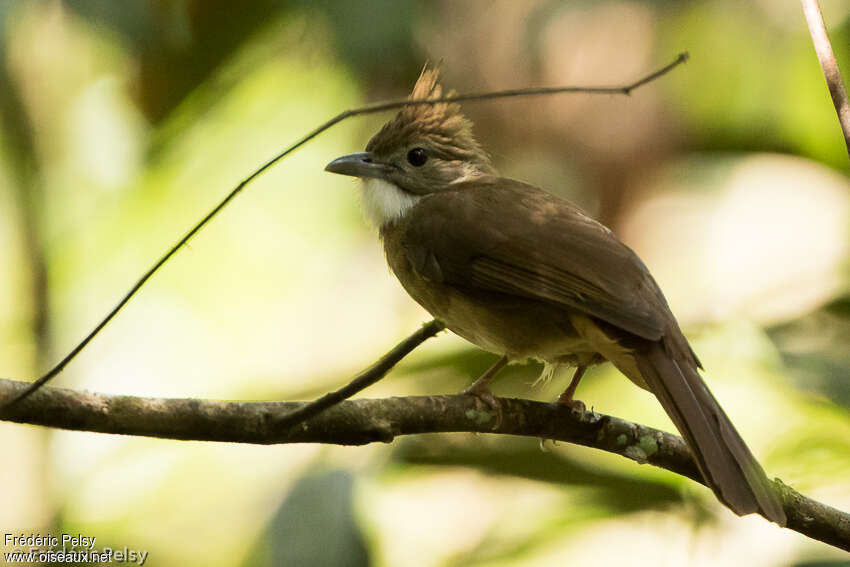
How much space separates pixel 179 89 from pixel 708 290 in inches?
124

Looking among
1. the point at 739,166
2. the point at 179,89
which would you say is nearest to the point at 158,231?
the point at 179,89

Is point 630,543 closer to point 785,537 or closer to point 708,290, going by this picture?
point 785,537

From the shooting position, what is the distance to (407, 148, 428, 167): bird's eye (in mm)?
4035

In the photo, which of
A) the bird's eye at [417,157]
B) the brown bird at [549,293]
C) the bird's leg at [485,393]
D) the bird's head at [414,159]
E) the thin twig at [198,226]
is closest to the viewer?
the thin twig at [198,226]

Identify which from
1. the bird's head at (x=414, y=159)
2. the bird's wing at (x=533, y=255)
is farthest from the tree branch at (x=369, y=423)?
the bird's head at (x=414, y=159)

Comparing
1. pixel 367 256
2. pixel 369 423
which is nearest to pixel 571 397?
pixel 369 423

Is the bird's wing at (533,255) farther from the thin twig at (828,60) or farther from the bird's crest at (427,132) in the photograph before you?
the thin twig at (828,60)

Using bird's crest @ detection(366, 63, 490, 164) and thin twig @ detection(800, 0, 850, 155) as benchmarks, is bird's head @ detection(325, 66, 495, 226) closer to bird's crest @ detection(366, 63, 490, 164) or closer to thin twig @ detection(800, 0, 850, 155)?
bird's crest @ detection(366, 63, 490, 164)

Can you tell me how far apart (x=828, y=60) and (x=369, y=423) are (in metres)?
1.29

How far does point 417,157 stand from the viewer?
404 centimetres

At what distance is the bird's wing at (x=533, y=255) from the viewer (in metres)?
3.02

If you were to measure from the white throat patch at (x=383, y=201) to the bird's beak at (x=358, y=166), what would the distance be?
0.03 meters

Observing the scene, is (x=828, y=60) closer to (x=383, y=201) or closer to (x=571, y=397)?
(x=571, y=397)

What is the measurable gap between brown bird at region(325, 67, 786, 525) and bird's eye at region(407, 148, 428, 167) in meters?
0.17
